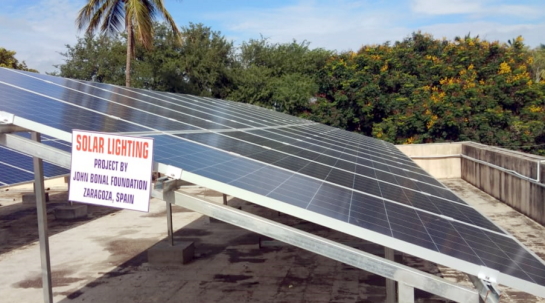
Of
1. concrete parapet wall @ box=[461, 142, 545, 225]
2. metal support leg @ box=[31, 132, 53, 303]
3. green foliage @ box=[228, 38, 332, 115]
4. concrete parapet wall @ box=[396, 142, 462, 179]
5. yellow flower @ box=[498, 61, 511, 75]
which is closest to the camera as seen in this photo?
metal support leg @ box=[31, 132, 53, 303]

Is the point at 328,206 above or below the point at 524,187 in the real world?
above

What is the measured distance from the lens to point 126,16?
889 inches

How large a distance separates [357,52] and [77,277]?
81.9 feet

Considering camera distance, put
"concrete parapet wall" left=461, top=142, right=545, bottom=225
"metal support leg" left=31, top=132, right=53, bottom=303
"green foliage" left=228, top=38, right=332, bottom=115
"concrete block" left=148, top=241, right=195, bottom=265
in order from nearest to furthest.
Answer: "metal support leg" left=31, top=132, right=53, bottom=303
"concrete block" left=148, top=241, right=195, bottom=265
"concrete parapet wall" left=461, top=142, right=545, bottom=225
"green foliage" left=228, top=38, right=332, bottom=115

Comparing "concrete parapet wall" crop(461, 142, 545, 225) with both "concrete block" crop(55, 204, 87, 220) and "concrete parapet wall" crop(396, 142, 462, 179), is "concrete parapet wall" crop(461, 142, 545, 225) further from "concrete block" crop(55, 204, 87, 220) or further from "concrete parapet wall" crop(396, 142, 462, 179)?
"concrete block" crop(55, 204, 87, 220)

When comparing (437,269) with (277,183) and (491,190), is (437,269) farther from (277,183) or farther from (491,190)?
(491,190)

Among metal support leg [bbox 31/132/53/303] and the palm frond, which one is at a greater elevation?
the palm frond

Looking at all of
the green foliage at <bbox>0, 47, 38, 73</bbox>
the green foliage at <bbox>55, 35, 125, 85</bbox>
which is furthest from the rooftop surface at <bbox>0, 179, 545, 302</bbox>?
the green foliage at <bbox>0, 47, 38, 73</bbox>

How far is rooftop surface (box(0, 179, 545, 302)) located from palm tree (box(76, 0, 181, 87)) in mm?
9138

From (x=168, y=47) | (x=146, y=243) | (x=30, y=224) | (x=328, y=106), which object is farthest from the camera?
(x=168, y=47)

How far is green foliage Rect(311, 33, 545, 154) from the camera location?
2755 cm

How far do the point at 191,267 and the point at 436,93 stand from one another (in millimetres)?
21132

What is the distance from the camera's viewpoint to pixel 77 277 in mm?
10875

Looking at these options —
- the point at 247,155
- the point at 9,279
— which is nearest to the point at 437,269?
the point at 247,155
